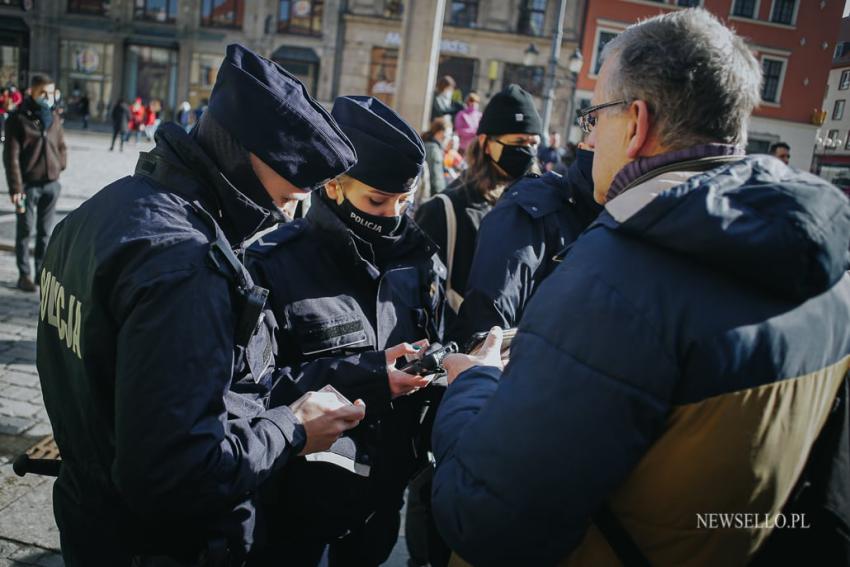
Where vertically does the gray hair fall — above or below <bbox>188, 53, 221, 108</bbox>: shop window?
below

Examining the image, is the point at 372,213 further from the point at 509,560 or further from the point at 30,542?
the point at 30,542

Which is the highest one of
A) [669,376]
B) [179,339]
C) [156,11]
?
[156,11]

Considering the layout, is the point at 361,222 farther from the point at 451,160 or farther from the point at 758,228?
the point at 451,160

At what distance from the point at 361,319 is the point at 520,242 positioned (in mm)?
777

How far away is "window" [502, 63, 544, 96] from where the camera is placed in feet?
101

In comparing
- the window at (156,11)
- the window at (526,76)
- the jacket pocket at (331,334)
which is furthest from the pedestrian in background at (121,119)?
the jacket pocket at (331,334)

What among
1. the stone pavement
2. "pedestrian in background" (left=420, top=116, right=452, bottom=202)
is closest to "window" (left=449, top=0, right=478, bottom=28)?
"pedestrian in background" (left=420, top=116, right=452, bottom=202)

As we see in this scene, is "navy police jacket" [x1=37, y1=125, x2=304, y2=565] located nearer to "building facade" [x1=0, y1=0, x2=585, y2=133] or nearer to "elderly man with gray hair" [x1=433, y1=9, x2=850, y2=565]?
"elderly man with gray hair" [x1=433, y1=9, x2=850, y2=565]

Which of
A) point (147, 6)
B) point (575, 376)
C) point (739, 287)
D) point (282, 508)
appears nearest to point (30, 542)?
point (282, 508)

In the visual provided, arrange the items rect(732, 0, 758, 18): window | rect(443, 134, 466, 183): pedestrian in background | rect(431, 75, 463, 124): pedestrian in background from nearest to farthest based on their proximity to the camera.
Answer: rect(443, 134, 466, 183): pedestrian in background → rect(431, 75, 463, 124): pedestrian in background → rect(732, 0, 758, 18): window

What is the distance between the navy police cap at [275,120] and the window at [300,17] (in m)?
32.2

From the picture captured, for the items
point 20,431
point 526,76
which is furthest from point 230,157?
point 526,76

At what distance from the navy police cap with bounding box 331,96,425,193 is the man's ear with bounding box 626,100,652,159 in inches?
45.0

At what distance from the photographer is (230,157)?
163cm
